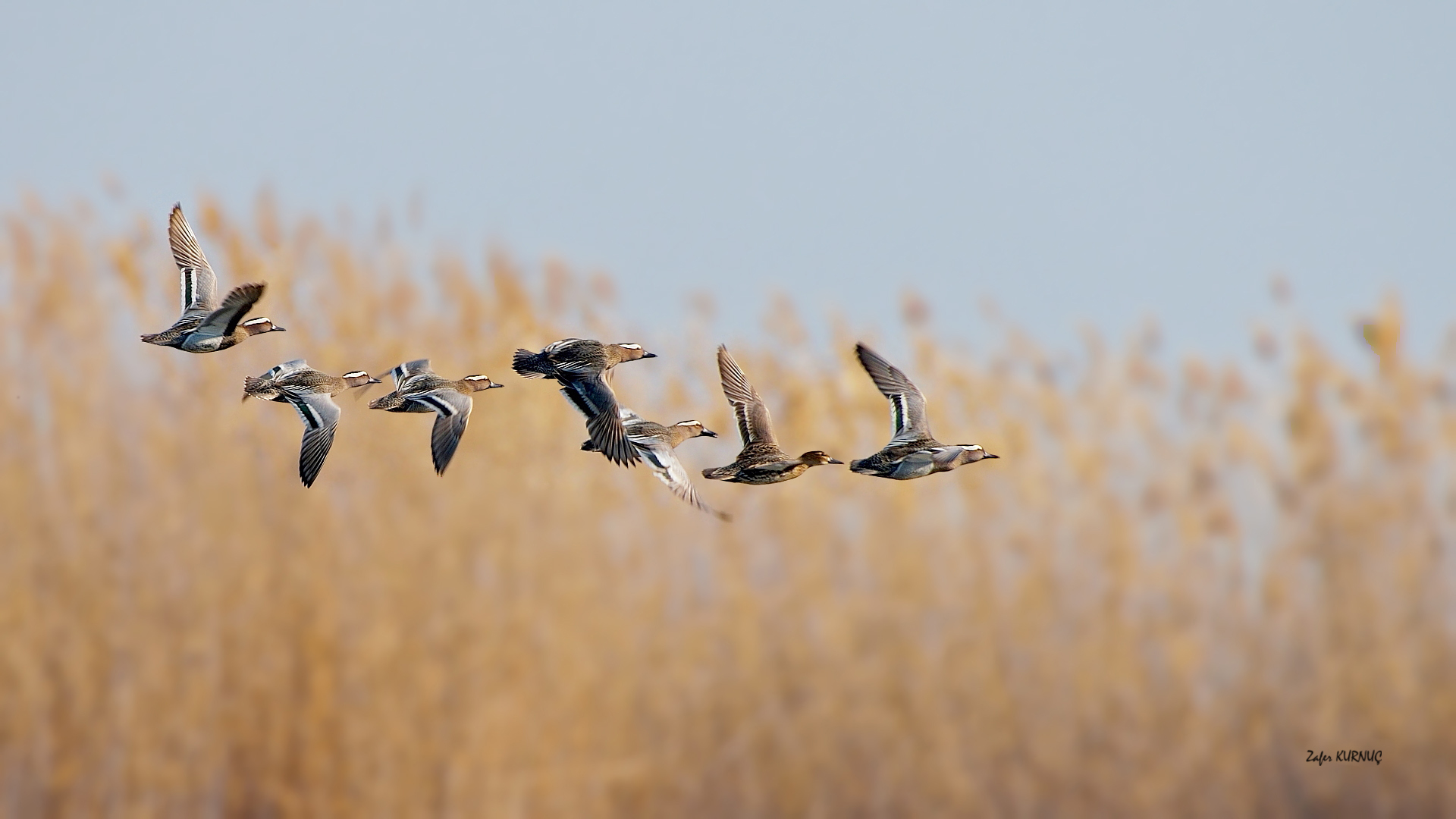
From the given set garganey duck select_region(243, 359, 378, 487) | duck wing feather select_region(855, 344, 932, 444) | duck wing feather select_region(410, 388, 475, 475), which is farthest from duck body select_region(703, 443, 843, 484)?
garganey duck select_region(243, 359, 378, 487)

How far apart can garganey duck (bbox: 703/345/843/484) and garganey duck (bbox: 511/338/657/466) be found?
22cm

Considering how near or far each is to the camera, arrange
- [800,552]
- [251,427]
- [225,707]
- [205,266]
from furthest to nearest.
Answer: [800,552] → [225,707] → [251,427] → [205,266]

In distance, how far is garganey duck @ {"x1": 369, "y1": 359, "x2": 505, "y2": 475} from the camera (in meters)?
3.06

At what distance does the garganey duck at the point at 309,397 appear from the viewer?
125 inches

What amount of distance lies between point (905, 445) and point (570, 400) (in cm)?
74

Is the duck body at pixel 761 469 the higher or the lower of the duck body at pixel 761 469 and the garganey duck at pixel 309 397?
the lower

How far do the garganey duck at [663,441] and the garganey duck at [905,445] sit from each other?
426 mm

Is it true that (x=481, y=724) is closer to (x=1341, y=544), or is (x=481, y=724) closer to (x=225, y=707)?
(x=225, y=707)

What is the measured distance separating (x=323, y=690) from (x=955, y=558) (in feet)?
9.65

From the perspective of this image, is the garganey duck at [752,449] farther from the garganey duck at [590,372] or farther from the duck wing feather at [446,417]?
the duck wing feather at [446,417]

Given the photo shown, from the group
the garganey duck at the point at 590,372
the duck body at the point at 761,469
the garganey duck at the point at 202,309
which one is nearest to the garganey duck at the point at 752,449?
the duck body at the point at 761,469

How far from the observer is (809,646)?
6.71m

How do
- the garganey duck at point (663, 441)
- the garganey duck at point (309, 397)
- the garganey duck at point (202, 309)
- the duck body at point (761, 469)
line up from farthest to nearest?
the garganey duck at point (663, 441) → the garganey duck at point (309, 397) → the duck body at point (761, 469) → the garganey duck at point (202, 309)

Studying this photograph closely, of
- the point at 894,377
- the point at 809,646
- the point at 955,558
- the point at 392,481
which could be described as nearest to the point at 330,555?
the point at 392,481
